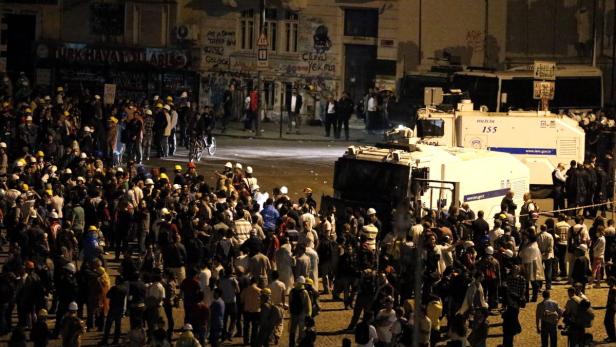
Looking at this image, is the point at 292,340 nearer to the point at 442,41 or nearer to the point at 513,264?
the point at 513,264

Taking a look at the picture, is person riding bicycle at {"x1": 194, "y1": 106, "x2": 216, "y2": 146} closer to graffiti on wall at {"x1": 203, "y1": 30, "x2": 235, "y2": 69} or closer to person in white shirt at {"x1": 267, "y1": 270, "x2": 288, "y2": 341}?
graffiti on wall at {"x1": 203, "y1": 30, "x2": 235, "y2": 69}

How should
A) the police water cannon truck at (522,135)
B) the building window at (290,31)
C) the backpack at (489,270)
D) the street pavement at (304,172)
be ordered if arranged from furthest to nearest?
the building window at (290,31) < the police water cannon truck at (522,135) < the backpack at (489,270) < the street pavement at (304,172)

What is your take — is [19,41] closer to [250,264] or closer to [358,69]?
[358,69]

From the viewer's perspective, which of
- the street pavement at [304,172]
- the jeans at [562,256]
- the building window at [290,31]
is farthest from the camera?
the building window at [290,31]

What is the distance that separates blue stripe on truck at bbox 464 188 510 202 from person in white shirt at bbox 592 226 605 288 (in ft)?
11.3

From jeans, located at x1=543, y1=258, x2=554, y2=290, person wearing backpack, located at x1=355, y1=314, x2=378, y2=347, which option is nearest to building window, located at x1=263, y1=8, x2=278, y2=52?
jeans, located at x1=543, y1=258, x2=554, y2=290

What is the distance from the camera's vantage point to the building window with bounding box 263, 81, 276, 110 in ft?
181

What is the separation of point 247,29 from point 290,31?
1613 mm

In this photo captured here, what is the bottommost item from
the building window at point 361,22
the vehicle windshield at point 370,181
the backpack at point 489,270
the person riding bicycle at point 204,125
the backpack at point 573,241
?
the backpack at point 489,270

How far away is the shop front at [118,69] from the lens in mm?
53719

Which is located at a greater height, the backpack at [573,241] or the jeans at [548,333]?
the backpack at [573,241]

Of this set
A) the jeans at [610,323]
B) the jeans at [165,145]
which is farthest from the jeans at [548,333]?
the jeans at [165,145]

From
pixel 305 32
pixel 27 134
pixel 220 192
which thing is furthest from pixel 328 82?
pixel 220 192

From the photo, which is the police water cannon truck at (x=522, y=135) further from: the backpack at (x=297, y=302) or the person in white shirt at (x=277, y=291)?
the backpack at (x=297, y=302)
